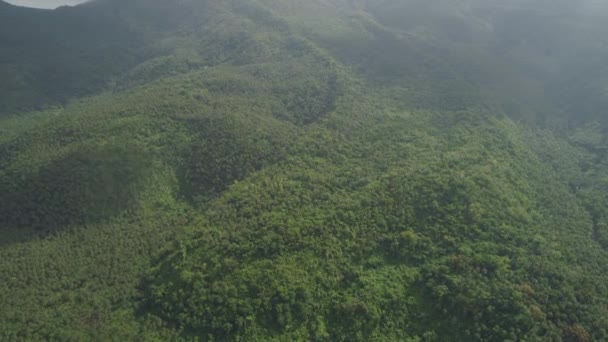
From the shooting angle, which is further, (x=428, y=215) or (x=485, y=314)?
(x=428, y=215)

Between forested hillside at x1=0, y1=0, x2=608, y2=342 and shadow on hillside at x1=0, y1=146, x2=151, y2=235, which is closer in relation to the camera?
forested hillside at x1=0, y1=0, x2=608, y2=342

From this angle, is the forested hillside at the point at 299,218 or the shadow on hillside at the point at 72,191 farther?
the shadow on hillside at the point at 72,191

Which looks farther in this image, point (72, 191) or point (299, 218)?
point (72, 191)

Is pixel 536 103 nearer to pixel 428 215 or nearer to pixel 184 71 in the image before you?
pixel 428 215

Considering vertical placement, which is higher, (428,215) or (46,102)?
(428,215)

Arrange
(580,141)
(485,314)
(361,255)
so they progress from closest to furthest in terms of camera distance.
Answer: (485,314) < (361,255) < (580,141)

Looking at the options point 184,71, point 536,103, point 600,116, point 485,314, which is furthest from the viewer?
point 184,71

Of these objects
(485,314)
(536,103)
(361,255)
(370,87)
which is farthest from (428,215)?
(536,103)

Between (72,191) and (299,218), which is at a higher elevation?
(299,218)
